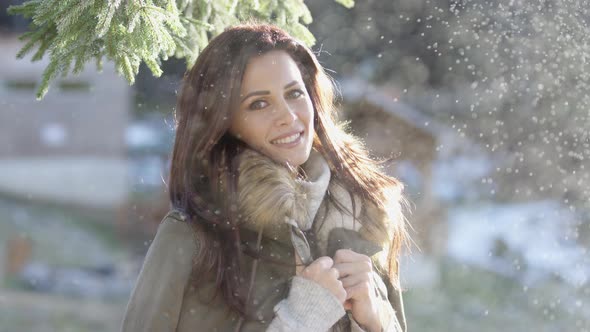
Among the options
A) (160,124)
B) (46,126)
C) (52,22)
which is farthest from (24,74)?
(52,22)

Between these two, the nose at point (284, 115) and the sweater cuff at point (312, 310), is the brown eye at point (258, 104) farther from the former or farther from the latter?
the sweater cuff at point (312, 310)

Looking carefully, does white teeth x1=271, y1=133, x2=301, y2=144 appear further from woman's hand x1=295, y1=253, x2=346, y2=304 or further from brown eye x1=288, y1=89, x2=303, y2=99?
woman's hand x1=295, y1=253, x2=346, y2=304

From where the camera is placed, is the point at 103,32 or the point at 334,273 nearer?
the point at 334,273

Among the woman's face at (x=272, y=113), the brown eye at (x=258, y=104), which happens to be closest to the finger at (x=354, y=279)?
the woman's face at (x=272, y=113)

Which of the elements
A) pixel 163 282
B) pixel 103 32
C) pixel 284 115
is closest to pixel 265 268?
pixel 163 282

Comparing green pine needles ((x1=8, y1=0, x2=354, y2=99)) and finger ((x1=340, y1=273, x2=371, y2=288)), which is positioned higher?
green pine needles ((x1=8, y1=0, x2=354, y2=99))

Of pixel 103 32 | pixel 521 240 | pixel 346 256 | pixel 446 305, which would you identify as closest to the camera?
pixel 346 256

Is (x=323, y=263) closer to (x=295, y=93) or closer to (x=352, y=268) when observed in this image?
(x=352, y=268)

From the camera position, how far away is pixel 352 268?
232 centimetres

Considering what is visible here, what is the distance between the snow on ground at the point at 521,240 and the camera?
12.4 metres

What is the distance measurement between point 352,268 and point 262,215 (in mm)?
253

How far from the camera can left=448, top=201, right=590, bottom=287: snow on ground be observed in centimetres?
1237

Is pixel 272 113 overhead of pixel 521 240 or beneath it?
beneath

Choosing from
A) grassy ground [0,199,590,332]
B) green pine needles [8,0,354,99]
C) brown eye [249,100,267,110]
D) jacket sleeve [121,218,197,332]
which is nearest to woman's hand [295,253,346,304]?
jacket sleeve [121,218,197,332]
